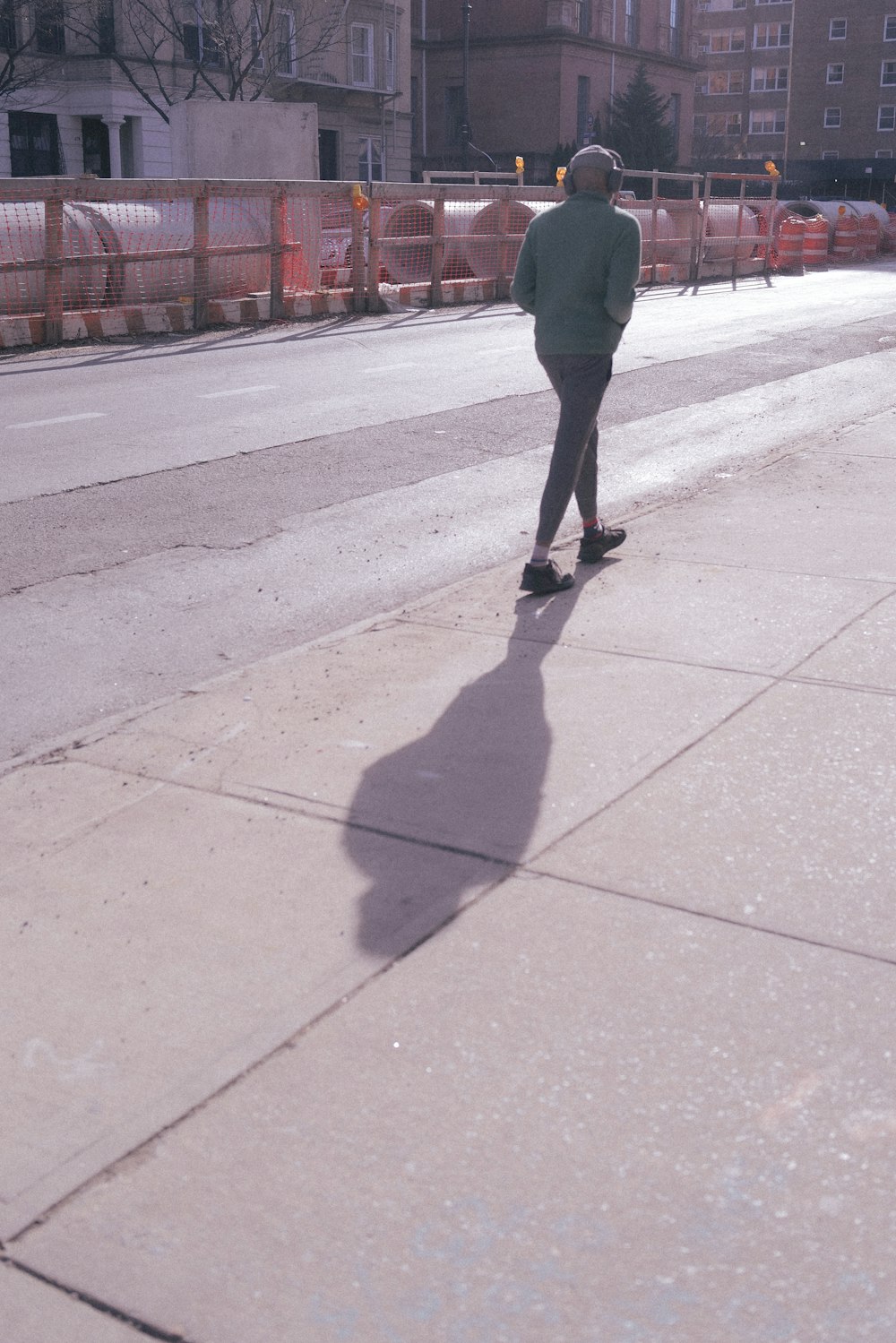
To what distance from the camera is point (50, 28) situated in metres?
40.6

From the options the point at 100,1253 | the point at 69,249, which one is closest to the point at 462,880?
the point at 100,1253

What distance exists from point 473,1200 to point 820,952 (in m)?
1.18

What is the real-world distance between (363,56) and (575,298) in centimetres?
4988

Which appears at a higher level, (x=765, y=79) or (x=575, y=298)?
(x=765, y=79)

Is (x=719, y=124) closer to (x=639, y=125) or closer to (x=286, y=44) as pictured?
(x=639, y=125)

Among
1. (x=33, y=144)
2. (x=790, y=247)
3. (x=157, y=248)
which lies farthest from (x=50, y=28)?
(x=157, y=248)

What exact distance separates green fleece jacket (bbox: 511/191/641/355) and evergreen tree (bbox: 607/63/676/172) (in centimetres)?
5986

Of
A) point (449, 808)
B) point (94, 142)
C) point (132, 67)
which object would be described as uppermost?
point (132, 67)

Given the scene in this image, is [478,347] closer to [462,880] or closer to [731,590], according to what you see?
[731,590]

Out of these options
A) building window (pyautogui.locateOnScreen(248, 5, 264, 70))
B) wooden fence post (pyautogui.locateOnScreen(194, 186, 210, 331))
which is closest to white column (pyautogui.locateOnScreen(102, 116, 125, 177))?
building window (pyautogui.locateOnScreen(248, 5, 264, 70))

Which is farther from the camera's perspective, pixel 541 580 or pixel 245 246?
pixel 245 246

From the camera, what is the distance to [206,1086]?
116 inches

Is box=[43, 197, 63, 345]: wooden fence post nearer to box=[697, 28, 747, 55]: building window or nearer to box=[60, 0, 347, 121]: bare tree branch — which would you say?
box=[60, 0, 347, 121]: bare tree branch

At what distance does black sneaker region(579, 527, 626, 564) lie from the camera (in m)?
7.06
